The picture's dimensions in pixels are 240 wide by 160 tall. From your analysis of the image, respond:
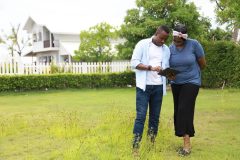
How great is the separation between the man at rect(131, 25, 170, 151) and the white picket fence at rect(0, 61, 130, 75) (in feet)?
48.4

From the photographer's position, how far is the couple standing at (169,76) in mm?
5828

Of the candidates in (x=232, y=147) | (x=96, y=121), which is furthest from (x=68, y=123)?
(x=232, y=147)

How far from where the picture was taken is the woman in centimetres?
592

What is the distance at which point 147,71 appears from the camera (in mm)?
5855

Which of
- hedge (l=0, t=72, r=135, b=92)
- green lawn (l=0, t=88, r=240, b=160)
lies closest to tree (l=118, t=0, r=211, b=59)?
hedge (l=0, t=72, r=135, b=92)

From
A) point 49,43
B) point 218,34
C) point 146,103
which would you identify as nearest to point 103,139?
point 146,103

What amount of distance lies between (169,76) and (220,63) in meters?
13.3

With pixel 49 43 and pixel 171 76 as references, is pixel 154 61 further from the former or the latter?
pixel 49 43

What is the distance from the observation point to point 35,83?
18516 mm

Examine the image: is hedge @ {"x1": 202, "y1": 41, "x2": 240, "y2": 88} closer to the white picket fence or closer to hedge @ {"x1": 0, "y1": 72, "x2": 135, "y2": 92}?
hedge @ {"x1": 0, "y1": 72, "x2": 135, "y2": 92}

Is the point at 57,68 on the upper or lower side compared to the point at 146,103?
upper

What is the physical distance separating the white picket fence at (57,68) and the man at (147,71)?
48.4ft

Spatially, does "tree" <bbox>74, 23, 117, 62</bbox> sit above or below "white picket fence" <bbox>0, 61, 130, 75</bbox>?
above

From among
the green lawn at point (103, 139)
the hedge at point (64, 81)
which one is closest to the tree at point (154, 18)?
the hedge at point (64, 81)
